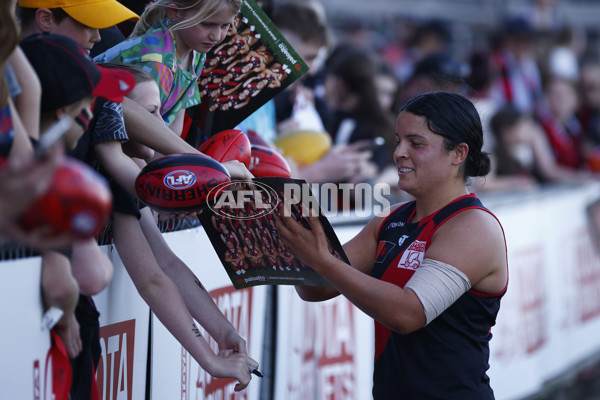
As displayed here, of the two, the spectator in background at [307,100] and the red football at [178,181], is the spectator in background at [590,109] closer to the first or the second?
the spectator in background at [307,100]

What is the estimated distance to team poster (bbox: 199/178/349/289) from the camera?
2971mm

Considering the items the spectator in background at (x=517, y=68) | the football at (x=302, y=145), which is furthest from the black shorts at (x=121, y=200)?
the spectator in background at (x=517, y=68)

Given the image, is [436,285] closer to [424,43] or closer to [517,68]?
[424,43]

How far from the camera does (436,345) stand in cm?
321

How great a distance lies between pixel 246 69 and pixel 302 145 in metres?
2.12

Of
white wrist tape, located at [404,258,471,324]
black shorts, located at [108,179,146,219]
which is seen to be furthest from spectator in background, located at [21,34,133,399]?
white wrist tape, located at [404,258,471,324]

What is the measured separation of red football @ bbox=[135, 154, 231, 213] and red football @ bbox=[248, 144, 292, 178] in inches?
40.4

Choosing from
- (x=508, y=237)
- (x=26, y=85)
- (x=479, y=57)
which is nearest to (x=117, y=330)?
(x=26, y=85)

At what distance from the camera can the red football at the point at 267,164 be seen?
13.4 feet

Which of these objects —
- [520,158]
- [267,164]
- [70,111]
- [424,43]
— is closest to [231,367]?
[70,111]

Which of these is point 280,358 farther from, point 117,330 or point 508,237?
point 508,237

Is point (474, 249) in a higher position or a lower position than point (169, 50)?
lower

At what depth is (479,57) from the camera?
31.5 feet

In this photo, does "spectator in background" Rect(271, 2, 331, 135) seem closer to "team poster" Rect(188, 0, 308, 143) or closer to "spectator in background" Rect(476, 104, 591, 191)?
"team poster" Rect(188, 0, 308, 143)
